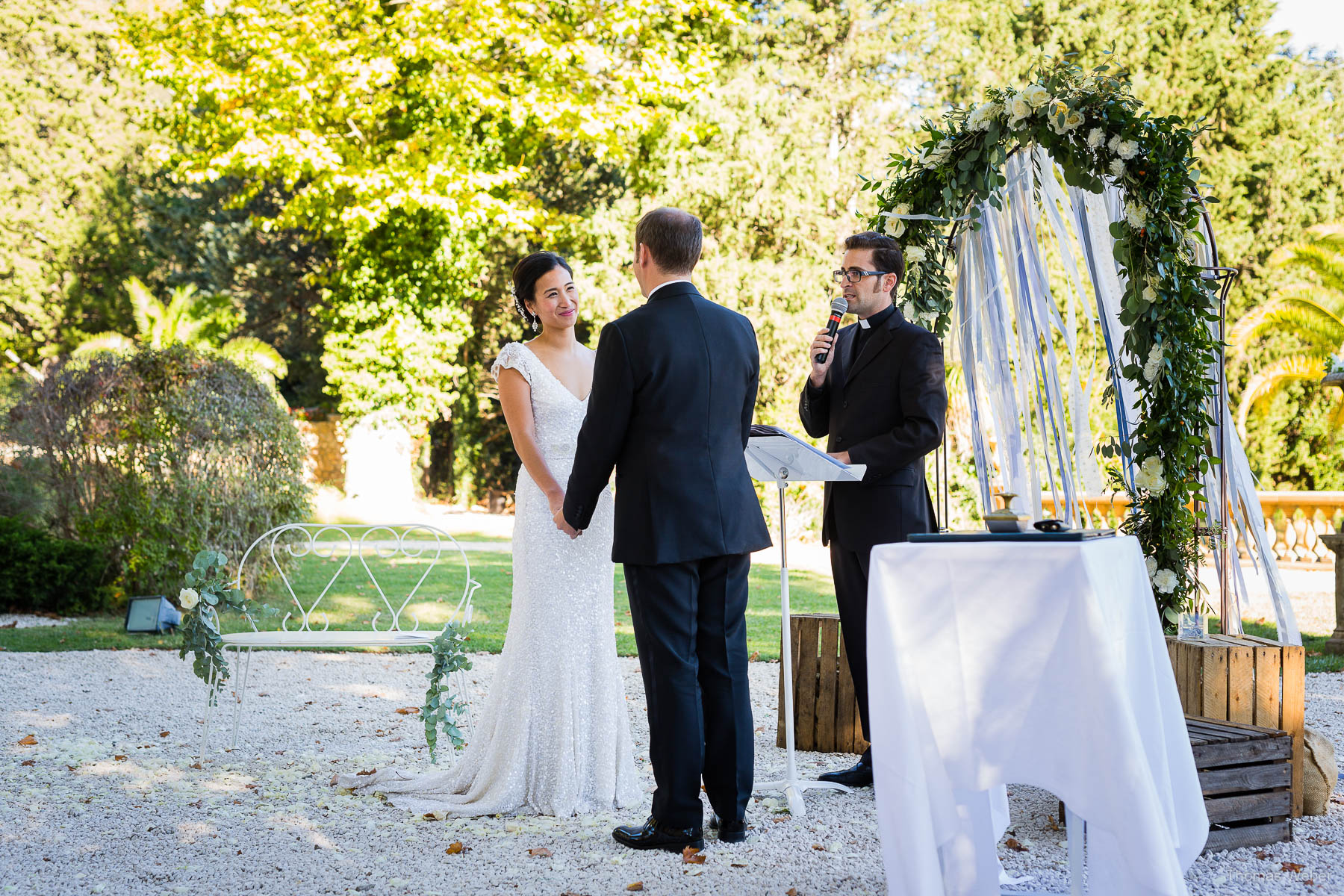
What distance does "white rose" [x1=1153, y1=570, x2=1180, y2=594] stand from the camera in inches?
172

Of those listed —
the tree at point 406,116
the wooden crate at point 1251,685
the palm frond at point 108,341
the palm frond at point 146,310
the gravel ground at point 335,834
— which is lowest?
the gravel ground at point 335,834

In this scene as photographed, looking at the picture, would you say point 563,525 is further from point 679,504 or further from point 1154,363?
point 1154,363

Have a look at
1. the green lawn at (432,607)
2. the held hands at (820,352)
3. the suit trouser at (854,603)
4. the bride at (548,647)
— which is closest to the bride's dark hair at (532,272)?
the bride at (548,647)

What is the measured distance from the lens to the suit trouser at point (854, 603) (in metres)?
Result: 4.35

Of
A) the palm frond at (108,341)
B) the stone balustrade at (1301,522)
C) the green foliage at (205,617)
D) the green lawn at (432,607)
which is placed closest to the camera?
the green foliage at (205,617)

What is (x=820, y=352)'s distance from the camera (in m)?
4.15

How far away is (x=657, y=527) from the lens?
3529mm

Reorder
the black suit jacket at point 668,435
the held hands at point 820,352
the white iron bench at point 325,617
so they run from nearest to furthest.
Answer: the black suit jacket at point 668,435 < the held hands at point 820,352 < the white iron bench at point 325,617

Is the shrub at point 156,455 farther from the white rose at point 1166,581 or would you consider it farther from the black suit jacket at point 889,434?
the white rose at point 1166,581

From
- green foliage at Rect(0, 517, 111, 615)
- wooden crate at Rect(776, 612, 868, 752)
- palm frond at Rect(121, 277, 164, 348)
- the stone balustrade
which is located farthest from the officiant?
palm frond at Rect(121, 277, 164, 348)

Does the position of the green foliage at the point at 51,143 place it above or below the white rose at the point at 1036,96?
above

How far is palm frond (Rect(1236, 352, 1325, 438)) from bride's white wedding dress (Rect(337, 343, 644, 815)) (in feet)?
47.7

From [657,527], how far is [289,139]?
610 inches

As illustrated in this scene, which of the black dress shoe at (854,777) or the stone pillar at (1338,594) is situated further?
the stone pillar at (1338,594)
